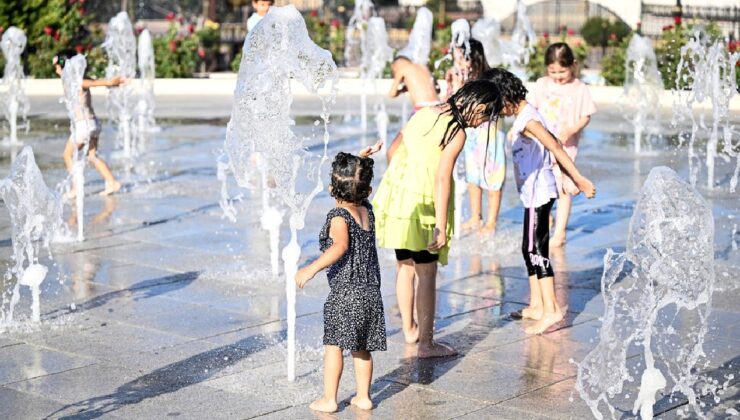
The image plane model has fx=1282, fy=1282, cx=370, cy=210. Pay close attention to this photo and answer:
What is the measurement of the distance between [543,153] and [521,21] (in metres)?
18.1

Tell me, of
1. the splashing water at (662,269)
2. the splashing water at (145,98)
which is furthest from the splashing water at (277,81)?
the splashing water at (145,98)

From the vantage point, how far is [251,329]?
6723mm

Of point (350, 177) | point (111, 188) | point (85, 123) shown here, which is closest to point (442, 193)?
point (350, 177)

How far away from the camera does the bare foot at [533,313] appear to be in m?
6.94

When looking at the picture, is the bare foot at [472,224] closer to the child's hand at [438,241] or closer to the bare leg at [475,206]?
the bare leg at [475,206]

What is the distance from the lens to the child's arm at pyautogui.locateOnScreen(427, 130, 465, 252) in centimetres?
591

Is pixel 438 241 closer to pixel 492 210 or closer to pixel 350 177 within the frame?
pixel 350 177

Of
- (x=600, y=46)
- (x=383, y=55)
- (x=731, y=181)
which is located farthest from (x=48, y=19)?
(x=731, y=181)

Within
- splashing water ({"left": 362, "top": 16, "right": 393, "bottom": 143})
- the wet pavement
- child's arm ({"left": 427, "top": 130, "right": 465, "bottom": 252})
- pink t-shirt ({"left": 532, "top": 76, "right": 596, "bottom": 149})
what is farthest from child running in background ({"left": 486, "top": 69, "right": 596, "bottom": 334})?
splashing water ({"left": 362, "top": 16, "right": 393, "bottom": 143})

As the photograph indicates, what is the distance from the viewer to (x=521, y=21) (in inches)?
970

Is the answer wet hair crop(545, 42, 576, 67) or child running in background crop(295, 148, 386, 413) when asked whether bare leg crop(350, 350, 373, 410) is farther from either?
wet hair crop(545, 42, 576, 67)

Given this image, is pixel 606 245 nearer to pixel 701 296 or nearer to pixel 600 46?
pixel 701 296

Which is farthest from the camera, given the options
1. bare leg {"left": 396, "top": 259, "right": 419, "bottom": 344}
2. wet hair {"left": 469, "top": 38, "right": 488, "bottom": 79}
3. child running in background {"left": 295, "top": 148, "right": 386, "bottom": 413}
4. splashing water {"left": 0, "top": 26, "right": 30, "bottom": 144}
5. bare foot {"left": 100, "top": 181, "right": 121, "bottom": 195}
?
splashing water {"left": 0, "top": 26, "right": 30, "bottom": 144}

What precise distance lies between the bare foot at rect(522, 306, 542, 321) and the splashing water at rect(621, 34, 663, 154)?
1165cm
